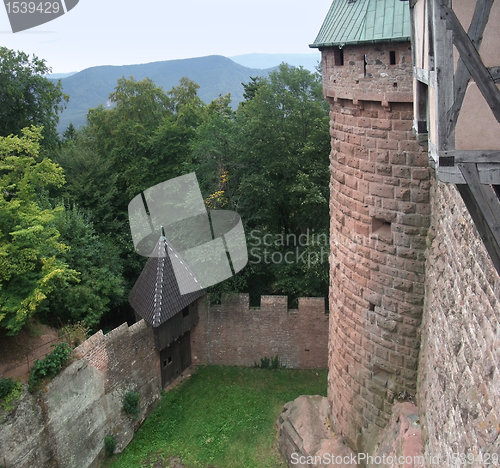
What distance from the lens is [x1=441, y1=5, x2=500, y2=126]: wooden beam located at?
116 inches

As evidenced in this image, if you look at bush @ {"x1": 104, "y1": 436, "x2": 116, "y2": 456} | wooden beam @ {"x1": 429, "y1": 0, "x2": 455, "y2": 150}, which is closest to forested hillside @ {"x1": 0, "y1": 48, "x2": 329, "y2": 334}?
bush @ {"x1": 104, "y1": 436, "x2": 116, "y2": 456}

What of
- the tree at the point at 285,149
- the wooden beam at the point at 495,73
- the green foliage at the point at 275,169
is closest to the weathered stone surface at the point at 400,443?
the wooden beam at the point at 495,73

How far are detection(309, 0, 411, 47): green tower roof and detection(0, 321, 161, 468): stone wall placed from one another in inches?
333

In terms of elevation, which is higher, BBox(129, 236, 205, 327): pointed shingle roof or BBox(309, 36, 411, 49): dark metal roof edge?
BBox(309, 36, 411, 49): dark metal roof edge

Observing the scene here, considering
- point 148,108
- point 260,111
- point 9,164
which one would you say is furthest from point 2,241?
point 148,108

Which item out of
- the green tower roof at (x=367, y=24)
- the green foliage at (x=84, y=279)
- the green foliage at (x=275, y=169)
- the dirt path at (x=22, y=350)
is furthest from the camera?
the green foliage at (x=275, y=169)

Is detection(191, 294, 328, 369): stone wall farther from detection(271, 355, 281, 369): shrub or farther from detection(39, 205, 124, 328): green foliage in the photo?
detection(39, 205, 124, 328): green foliage

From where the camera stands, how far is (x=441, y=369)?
18.7ft

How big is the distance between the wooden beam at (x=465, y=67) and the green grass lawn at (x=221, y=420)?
9.90 meters

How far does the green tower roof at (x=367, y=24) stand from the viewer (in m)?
6.09

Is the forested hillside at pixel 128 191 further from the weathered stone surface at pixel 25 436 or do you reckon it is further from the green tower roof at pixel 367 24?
the green tower roof at pixel 367 24

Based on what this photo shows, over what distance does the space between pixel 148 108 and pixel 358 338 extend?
21827 mm

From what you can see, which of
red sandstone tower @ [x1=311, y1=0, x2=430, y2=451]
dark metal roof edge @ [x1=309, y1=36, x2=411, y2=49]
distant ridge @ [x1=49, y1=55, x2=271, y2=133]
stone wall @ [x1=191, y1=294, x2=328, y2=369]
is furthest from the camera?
distant ridge @ [x1=49, y1=55, x2=271, y2=133]

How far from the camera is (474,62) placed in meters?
2.95
